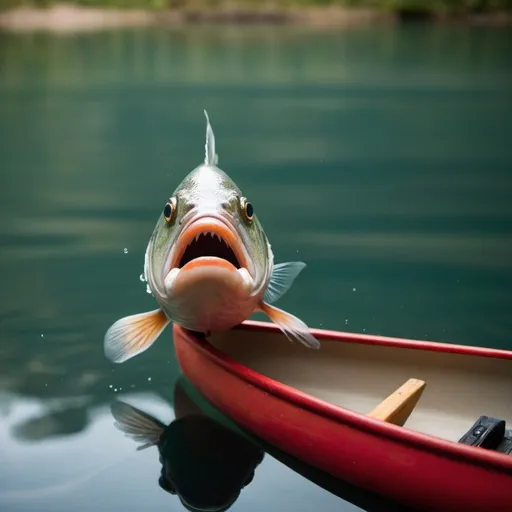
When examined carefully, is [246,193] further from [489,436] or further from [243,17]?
[243,17]

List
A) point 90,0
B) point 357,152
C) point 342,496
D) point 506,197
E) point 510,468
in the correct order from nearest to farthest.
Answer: point 510,468 < point 342,496 < point 506,197 < point 357,152 < point 90,0

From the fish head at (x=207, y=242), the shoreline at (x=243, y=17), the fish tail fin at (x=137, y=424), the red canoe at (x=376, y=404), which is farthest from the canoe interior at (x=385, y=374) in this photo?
the shoreline at (x=243, y=17)

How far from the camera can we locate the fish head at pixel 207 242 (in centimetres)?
330

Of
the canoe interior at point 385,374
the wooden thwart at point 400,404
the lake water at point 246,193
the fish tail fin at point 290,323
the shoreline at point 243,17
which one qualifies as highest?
the fish tail fin at point 290,323

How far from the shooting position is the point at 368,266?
638cm

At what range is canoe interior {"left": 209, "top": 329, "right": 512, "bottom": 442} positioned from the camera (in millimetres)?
3822

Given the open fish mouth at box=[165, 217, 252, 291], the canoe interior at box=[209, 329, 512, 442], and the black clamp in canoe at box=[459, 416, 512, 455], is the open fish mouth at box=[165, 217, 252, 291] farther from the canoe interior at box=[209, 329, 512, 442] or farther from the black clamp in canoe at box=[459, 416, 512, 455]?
the black clamp in canoe at box=[459, 416, 512, 455]

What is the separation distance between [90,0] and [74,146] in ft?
61.7

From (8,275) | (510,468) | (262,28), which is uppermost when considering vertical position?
(510,468)

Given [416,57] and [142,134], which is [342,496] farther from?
[416,57]

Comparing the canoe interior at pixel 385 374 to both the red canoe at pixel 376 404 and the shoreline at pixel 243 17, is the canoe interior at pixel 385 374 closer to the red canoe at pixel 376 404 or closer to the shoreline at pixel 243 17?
the red canoe at pixel 376 404

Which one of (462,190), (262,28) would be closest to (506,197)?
(462,190)

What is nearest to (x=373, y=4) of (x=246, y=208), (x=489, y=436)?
(x=246, y=208)

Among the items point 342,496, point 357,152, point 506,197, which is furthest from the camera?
point 357,152
